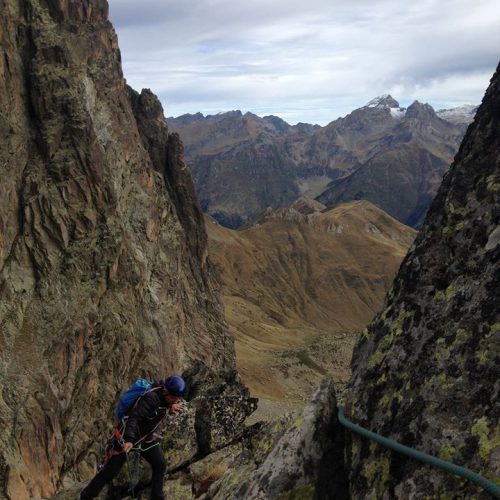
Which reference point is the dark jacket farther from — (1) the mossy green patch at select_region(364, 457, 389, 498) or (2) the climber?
(1) the mossy green patch at select_region(364, 457, 389, 498)

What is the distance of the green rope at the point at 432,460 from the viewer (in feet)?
17.5

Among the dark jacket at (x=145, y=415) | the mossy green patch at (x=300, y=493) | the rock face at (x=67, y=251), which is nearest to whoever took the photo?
the mossy green patch at (x=300, y=493)

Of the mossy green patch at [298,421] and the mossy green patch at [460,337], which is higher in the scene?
the mossy green patch at [460,337]

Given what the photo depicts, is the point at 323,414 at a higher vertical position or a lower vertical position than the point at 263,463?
higher

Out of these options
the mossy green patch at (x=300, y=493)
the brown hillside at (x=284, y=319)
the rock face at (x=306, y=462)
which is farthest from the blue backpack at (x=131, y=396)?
the brown hillside at (x=284, y=319)

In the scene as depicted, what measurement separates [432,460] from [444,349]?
1450 millimetres

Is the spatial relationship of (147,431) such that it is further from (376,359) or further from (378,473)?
(378,473)

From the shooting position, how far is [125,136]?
58.4m

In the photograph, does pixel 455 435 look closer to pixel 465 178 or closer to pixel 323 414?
pixel 323 414

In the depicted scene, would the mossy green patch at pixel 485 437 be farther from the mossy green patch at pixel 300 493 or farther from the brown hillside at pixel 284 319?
the brown hillside at pixel 284 319

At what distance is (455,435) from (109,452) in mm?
8958

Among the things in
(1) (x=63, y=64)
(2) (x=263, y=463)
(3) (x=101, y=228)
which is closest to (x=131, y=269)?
(3) (x=101, y=228)

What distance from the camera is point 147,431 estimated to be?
1236cm

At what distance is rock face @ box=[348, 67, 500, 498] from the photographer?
19.8 ft
